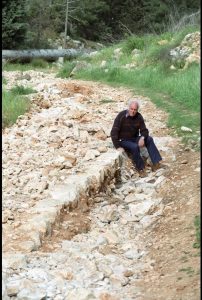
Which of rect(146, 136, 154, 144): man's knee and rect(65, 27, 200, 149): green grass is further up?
rect(65, 27, 200, 149): green grass

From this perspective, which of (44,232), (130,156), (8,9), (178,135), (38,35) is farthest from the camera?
(38,35)

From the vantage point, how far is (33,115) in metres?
9.62

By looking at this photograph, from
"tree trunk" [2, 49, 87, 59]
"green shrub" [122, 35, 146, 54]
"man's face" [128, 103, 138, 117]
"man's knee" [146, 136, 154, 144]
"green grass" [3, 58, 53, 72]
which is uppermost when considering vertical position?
"green shrub" [122, 35, 146, 54]

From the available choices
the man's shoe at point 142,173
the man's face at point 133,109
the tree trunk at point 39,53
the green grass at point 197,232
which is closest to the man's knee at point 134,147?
the man's shoe at point 142,173

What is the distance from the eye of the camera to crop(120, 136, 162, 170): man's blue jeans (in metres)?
7.50

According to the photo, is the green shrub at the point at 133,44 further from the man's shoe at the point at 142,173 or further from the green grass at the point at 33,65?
the man's shoe at the point at 142,173

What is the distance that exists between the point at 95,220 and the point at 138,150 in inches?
76.2

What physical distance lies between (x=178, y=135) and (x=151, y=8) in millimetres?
26084

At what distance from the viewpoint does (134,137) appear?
7.97m

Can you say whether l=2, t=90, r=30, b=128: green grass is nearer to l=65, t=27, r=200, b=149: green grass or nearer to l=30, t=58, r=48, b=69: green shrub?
l=65, t=27, r=200, b=149: green grass

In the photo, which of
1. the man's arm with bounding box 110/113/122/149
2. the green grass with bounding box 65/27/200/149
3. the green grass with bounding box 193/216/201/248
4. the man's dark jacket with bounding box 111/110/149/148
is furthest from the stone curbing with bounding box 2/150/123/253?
the green grass with bounding box 65/27/200/149

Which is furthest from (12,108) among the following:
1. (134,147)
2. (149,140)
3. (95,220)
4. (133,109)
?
(95,220)

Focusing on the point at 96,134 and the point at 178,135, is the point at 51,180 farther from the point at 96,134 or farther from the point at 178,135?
the point at 178,135

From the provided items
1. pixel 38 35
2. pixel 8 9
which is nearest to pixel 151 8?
pixel 38 35
